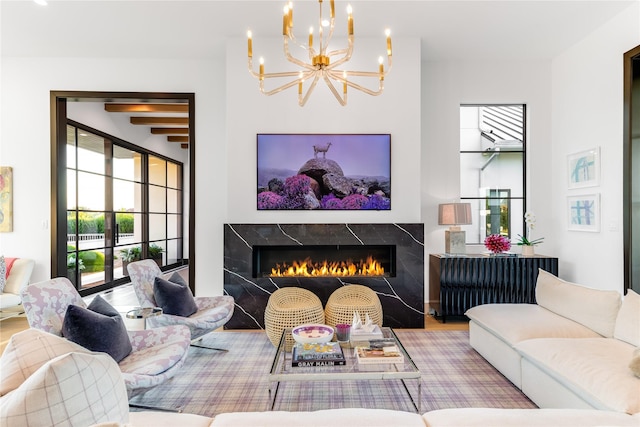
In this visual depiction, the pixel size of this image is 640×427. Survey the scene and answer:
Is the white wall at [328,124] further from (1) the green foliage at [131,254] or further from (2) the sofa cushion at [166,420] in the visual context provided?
(2) the sofa cushion at [166,420]

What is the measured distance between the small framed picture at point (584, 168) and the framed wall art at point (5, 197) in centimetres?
707

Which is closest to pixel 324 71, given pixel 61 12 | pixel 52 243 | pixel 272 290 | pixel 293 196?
pixel 293 196

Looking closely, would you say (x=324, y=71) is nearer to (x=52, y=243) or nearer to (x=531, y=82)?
(x=531, y=82)

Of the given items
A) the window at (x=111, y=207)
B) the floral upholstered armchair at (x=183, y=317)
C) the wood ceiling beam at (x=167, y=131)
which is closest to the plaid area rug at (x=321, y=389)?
the floral upholstered armchair at (x=183, y=317)

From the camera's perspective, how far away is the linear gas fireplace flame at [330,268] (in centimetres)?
438

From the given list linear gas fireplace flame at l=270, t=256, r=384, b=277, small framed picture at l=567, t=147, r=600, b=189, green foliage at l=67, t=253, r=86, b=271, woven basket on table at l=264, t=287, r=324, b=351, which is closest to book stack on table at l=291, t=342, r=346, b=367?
woven basket on table at l=264, t=287, r=324, b=351

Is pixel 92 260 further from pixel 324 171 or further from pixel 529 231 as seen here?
pixel 529 231

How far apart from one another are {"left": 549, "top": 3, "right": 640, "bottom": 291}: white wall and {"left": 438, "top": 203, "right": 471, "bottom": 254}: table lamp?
51.6 inches

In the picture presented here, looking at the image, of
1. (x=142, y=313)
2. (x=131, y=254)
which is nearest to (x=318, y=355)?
(x=142, y=313)

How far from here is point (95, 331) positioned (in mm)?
2186

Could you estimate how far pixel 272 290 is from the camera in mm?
4199

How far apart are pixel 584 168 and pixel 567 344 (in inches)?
110

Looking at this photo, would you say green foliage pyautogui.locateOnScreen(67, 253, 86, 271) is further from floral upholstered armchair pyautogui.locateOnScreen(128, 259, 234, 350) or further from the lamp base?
the lamp base

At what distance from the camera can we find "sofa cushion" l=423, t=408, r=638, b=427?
1.36 metres
